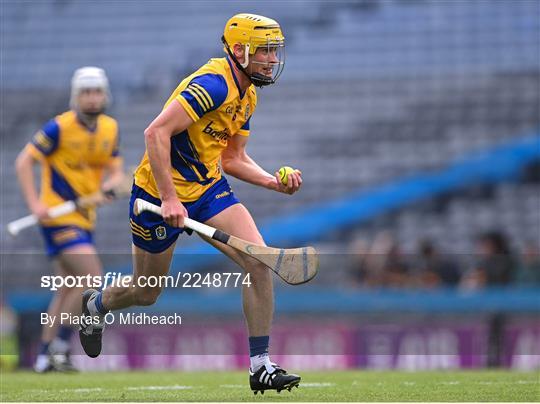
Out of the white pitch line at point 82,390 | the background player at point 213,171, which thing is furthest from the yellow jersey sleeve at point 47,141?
the background player at point 213,171

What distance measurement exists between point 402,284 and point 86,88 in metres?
3.81

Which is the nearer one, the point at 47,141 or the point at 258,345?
the point at 258,345

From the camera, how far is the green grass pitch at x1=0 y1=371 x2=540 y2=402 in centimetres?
584

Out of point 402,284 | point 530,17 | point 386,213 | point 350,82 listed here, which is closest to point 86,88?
point 402,284

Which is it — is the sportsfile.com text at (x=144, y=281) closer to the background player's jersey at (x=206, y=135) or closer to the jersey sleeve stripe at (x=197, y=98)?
the background player's jersey at (x=206, y=135)

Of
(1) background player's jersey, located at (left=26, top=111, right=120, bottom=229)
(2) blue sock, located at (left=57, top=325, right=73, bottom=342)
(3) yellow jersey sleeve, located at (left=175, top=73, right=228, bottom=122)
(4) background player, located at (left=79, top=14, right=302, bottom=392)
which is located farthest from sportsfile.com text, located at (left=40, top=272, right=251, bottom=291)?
(3) yellow jersey sleeve, located at (left=175, top=73, right=228, bottom=122)

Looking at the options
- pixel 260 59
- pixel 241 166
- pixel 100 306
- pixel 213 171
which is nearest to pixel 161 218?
pixel 213 171

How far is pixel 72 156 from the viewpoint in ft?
29.3

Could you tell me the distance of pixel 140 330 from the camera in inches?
431

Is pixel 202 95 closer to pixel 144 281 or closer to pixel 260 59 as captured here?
pixel 260 59

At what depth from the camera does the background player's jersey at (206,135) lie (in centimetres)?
574

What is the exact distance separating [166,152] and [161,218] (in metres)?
0.42

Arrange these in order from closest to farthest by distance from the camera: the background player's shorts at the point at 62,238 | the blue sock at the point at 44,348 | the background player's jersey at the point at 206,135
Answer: the background player's jersey at the point at 206,135
the blue sock at the point at 44,348
the background player's shorts at the point at 62,238

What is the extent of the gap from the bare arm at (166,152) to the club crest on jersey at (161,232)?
0.87 ft
